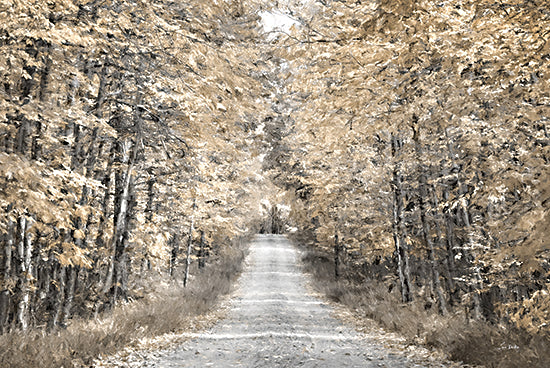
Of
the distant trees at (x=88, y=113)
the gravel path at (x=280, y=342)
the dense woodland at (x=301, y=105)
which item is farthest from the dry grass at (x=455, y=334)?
the distant trees at (x=88, y=113)

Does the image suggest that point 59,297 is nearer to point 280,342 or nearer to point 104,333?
point 104,333

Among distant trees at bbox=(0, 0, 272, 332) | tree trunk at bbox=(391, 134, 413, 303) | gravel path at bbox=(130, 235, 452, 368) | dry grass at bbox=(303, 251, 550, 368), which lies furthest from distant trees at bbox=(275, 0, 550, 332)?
gravel path at bbox=(130, 235, 452, 368)

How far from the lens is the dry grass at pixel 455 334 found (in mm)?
6141

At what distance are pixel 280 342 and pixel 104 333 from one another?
151 inches

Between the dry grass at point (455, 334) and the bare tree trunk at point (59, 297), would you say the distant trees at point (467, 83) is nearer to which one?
the dry grass at point (455, 334)

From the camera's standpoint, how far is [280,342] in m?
9.23

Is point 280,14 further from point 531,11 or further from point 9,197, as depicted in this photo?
point 9,197

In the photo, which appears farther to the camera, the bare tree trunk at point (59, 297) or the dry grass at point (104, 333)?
the bare tree trunk at point (59, 297)

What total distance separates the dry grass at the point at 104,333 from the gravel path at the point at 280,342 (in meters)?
0.88

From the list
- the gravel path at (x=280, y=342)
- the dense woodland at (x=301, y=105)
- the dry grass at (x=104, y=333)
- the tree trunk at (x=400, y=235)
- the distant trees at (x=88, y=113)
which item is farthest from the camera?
the tree trunk at (x=400, y=235)

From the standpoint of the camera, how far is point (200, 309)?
45.1 feet

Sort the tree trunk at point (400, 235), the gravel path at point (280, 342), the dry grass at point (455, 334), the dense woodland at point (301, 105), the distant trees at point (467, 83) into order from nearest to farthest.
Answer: the distant trees at point (467, 83) → the dense woodland at point (301, 105) → the dry grass at point (455, 334) → the gravel path at point (280, 342) → the tree trunk at point (400, 235)

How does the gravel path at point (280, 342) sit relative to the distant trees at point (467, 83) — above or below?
below

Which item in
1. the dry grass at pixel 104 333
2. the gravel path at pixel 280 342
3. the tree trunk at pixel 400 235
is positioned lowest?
the gravel path at pixel 280 342
